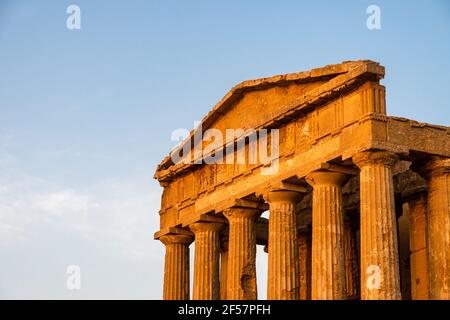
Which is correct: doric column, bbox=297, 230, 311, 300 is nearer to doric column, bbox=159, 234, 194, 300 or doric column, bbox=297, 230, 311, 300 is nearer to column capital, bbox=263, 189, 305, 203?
doric column, bbox=159, 234, 194, 300

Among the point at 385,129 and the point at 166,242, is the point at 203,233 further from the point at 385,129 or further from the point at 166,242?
the point at 385,129

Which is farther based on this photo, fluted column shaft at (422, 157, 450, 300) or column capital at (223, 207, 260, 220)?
column capital at (223, 207, 260, 220)

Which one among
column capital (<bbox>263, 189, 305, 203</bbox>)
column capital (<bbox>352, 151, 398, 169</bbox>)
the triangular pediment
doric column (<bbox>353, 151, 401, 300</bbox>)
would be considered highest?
the triangular pediment

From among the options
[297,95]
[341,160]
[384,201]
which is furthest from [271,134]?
[384,201]

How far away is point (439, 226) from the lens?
1169 inches

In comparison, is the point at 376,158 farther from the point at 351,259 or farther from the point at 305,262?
the point at 305,262

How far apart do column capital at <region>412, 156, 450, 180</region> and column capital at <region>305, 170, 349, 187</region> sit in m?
2.38

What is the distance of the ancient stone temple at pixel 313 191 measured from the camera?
28.8 meters

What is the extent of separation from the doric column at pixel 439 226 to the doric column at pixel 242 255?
7.44 m

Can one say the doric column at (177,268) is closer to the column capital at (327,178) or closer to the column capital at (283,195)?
the column capital at (283,195)

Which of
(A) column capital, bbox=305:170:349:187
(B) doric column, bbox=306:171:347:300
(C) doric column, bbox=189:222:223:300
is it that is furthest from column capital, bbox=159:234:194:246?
(A) column capital, bbox=305:170:349:187

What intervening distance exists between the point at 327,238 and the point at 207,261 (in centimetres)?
847

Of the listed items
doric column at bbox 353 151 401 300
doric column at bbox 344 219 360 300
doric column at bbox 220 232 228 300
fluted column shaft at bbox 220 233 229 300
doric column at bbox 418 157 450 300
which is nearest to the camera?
doric column at bbox 353 151 401 300

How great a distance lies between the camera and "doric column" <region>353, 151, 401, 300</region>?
1089 inches
